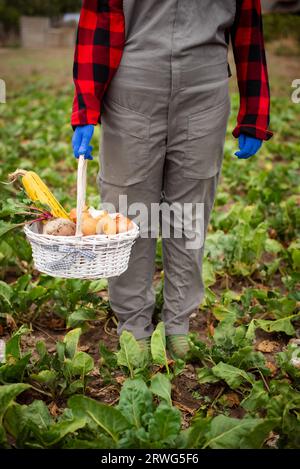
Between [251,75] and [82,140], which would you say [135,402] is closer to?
[82,140]

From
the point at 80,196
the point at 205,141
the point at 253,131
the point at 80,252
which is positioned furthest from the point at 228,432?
the point at 253,131

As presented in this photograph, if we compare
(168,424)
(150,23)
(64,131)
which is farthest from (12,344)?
(64,131)

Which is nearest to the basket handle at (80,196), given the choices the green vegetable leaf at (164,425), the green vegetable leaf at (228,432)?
the green vegetable leaf at (164,425)

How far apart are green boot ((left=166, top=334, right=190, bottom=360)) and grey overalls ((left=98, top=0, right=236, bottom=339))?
25 centimetres

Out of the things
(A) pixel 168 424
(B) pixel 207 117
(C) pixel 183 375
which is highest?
(B) pixel 207 117

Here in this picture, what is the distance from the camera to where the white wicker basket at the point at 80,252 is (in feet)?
7.57

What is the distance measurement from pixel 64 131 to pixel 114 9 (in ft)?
16.9

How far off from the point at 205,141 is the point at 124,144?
1.10 ft

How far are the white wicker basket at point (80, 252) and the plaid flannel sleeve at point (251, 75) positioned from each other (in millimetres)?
772

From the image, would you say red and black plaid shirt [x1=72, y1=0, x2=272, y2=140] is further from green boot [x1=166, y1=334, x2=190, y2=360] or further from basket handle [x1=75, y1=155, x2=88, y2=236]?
green boot [x1=166, y1=334, x2=190, y2=360]

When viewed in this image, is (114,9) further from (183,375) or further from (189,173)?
(183,375)

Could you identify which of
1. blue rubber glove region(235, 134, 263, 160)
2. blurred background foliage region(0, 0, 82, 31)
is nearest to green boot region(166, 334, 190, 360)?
blue rubber glove region(235, 134, 263, 160)

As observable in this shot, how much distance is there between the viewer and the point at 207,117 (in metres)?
Answer: 2.65

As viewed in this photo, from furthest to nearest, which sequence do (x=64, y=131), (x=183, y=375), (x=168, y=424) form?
(x=64, y=131)
(x=183, y=375)
(x=168, y=424)
